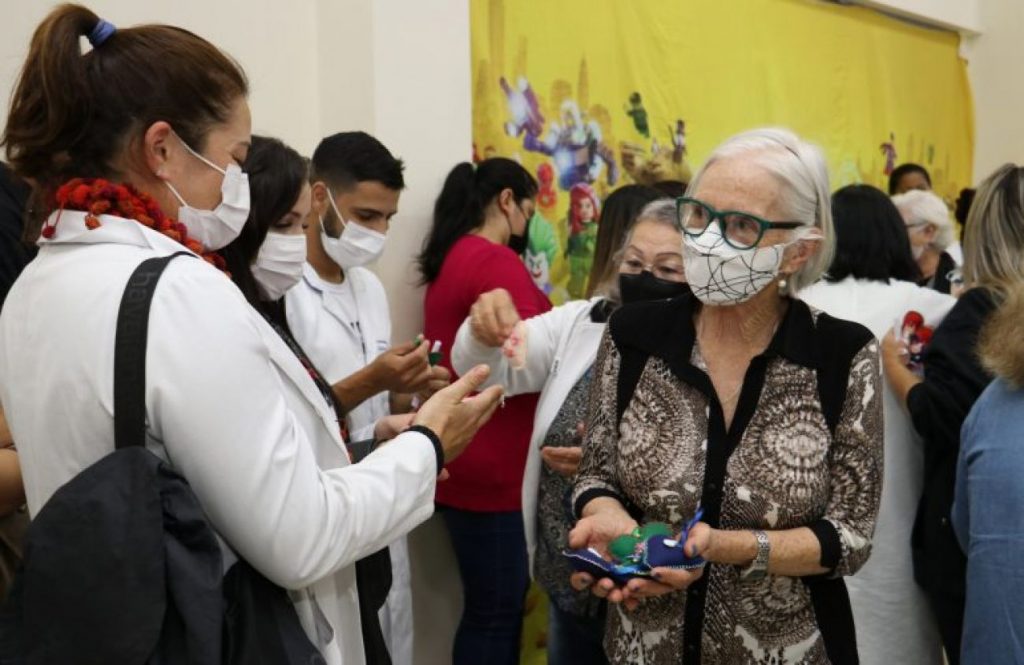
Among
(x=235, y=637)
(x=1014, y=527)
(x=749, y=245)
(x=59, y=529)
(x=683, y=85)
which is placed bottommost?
(x=1014, y=527)

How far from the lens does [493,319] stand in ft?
7.93

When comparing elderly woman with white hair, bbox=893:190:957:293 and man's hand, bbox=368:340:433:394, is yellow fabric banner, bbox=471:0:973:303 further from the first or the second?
man's hand, bbox=368:340:433:394

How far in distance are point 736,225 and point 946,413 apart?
1.09 meters

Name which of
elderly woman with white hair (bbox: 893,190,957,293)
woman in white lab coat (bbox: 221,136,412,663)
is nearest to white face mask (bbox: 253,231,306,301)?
woman in white lab coat (bbox: 221,136,412,663)

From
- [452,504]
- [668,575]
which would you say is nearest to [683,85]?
[452,504]

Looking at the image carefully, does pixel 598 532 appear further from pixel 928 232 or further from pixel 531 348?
pixel 928 232

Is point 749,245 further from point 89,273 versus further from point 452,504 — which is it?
point 452,504

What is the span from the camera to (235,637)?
1.21 m

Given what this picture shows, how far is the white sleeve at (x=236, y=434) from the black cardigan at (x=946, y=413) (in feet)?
5.83

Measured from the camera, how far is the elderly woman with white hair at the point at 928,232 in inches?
159

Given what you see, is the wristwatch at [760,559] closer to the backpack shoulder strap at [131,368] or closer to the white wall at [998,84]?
the backpack shoulder strap at [131,368]

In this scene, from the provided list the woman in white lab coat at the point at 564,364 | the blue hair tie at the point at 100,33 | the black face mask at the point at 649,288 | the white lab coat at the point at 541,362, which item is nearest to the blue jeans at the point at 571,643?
the woman in white lab coat at the point at 564,364

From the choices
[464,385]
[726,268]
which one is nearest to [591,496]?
[464,385]

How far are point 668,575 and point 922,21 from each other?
19.7 ft
